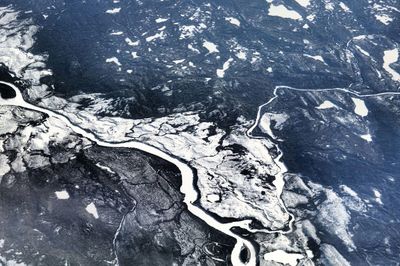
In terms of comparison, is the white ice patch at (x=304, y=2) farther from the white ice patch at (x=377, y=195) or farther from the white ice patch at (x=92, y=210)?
the white ice patch at (x=92, y=210)

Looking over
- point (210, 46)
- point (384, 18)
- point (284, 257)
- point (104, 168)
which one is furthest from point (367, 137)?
point (384, 18)

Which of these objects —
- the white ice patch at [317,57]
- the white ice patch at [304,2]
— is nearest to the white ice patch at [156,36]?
the white ice patch at [317,57]

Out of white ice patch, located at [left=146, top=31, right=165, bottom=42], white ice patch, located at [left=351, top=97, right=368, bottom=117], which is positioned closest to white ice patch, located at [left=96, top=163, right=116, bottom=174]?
white ice patch, located at [left=146, top=31, right=165, bottom=42]

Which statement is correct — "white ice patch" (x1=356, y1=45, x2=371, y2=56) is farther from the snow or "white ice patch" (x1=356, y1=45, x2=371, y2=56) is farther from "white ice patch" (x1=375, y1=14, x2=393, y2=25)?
"white ice patch" (x1=375, y1=14, x2=393, y2=25)

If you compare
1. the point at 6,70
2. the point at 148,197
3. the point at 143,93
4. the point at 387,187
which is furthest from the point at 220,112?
the point at 6,70

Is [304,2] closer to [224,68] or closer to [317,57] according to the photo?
[317,57]
